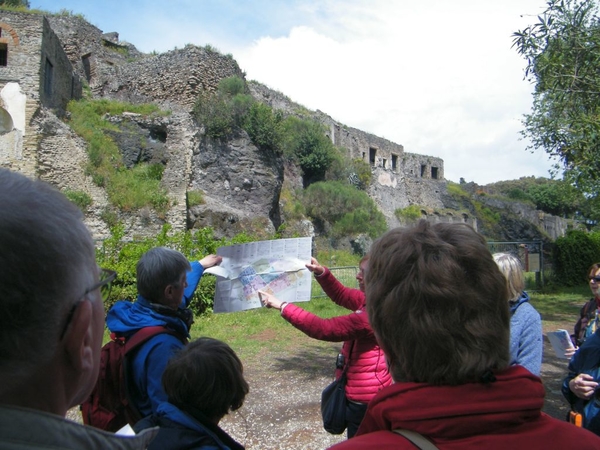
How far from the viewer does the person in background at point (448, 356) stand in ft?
3.75

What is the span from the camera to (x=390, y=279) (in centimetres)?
138

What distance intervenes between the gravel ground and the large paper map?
1969mm

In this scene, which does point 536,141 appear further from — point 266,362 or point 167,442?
point 167,442

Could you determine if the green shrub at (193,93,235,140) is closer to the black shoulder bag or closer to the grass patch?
the grass patch

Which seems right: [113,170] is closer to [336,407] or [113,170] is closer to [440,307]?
[336,407]

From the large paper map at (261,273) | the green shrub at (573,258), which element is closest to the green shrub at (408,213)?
the green shrub at (573,258)

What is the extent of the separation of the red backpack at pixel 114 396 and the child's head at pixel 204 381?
34cm

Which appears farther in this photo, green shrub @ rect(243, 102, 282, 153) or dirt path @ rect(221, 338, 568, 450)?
green shrub @ rect(243, 102, 282, 153)

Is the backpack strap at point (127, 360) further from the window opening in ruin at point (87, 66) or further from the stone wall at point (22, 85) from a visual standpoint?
the window opening in ruin at point (87, 66)

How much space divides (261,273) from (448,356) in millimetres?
2227

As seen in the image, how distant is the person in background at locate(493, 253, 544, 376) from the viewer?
2.83 metres

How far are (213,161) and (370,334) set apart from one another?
55.2 ft

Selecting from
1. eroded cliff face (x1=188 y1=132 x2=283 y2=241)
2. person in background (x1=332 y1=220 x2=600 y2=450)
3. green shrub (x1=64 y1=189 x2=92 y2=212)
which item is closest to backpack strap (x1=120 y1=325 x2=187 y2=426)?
person in background (x1=332 y1=220 x2=600 y2=450)

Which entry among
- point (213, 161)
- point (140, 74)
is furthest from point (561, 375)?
point (140, 74)
